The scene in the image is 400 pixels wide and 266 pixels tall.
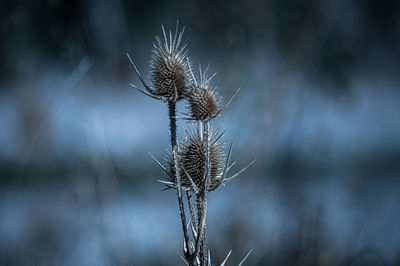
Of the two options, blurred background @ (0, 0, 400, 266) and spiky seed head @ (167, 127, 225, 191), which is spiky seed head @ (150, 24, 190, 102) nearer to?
spiky seed head @ (167, 127, 225, 191)

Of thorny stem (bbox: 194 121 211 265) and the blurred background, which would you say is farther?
the blurred background

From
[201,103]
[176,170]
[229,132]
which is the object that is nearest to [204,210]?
[176,170]

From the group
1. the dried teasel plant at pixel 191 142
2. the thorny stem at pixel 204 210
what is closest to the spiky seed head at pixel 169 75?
the dried teasel plant at pixel 191 142

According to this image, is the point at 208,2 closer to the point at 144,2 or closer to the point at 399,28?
the point at 144,2

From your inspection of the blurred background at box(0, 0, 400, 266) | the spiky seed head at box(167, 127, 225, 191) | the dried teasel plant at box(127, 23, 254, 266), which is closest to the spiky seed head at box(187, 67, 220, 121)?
the dried teasel plant at box(127, 23, 254, 266)

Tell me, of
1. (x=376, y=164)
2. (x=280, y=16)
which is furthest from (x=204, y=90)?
(x=376, y=164)

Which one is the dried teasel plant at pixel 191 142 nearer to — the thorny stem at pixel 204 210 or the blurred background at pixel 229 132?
the thorny stem at pixel 204 210

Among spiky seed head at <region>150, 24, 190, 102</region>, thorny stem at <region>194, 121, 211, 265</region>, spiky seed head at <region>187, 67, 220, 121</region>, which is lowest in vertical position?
thorny stem at <region>194, 121, 211, 265</region>
